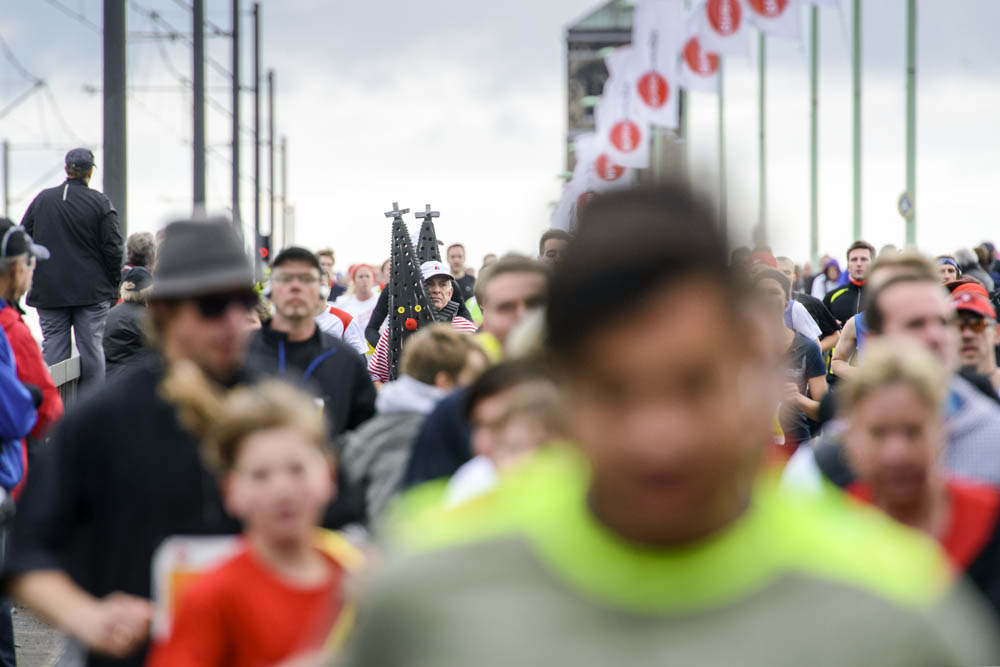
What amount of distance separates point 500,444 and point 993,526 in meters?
1.44

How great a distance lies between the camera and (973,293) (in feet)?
21.2

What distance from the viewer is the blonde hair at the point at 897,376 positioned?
363cm

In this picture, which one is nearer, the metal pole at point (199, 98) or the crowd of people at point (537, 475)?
the crowd of people at point (537, 475)

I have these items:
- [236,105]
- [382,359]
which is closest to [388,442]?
[382,359]

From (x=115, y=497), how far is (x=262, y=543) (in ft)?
1.88

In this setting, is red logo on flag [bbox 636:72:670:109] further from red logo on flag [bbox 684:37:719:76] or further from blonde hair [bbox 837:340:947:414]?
blonde hair [bbox 837:340:947:414]

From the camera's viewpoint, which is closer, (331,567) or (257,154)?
(331,567)

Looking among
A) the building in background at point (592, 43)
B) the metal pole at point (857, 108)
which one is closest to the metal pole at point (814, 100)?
the metal pole at point (857, 108)

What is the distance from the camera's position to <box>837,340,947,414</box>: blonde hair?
3627 mm

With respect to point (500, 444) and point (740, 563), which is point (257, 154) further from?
point (740, 563)

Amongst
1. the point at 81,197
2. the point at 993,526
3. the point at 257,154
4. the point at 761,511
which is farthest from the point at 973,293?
the point at 257,154

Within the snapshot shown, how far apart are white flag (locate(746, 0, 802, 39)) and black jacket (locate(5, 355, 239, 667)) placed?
2358 cm

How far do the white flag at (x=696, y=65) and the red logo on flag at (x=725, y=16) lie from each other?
2177 millimetres

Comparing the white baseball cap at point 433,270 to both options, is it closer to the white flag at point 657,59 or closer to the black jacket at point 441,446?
the black jacket at point 441,446
